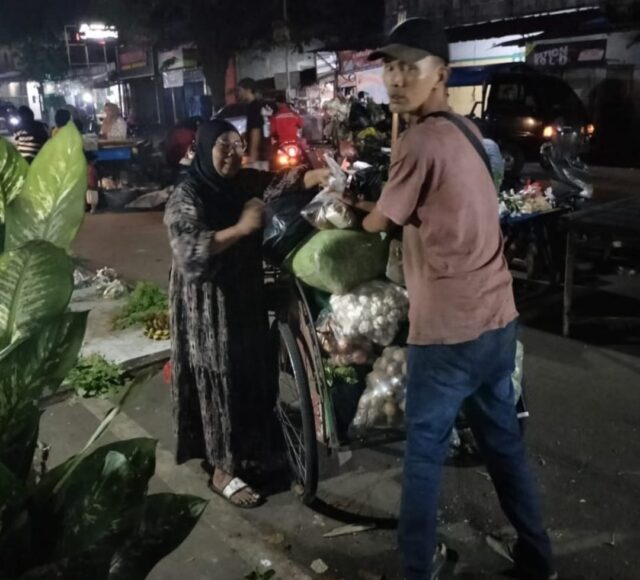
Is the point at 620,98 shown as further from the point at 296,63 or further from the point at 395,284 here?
the point at 395,284

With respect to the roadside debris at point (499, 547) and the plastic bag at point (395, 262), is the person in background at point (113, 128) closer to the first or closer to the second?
the plastic bag at point (395, 262)

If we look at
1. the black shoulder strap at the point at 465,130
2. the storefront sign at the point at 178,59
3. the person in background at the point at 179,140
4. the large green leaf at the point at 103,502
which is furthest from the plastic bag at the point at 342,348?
the storefront sign at the point at 178,59

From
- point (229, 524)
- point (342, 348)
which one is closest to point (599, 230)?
point (342, 348)

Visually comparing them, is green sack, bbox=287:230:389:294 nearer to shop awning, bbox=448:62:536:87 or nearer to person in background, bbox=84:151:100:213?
person in background, bbox=84:151:100:213

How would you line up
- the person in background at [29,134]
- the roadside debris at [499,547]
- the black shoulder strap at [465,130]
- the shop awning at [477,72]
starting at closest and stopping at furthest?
the black shoulder strap at [465,130] → the roadside debris at [499,547] → the person in background at [29,134] → the shop awning at [477,72]

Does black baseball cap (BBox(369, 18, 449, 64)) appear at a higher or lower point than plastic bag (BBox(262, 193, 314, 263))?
higher

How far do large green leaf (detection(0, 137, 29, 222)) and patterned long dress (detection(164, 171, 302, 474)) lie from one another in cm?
171

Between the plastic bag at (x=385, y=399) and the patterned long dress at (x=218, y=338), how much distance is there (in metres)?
0.55

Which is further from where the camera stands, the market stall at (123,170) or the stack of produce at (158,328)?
the market stall at (123,170)

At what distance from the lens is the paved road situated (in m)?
2.99

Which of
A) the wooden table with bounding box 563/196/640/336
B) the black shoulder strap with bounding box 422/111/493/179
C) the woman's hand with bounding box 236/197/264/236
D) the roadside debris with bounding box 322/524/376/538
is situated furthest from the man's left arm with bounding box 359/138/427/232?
the wooden table with bounding box 563/196/640/336

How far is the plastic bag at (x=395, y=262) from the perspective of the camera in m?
3.22

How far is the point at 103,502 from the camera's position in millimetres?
1188

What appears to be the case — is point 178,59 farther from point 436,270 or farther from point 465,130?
point 436,270
